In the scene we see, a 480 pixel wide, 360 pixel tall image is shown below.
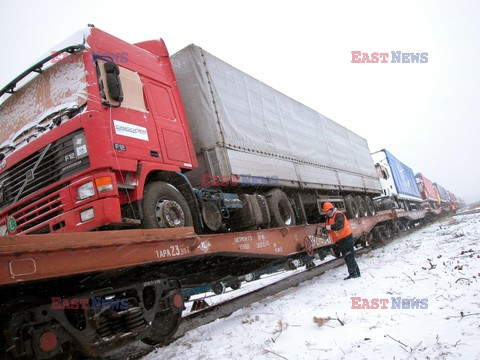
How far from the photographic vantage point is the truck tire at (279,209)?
6.64 m

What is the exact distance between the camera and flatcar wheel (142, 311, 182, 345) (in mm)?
3701

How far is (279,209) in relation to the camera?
7062mm

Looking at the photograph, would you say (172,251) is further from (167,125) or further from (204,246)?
(167,125)

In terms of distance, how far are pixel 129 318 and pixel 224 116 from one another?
148 inches

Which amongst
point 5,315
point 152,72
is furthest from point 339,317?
point 152,72

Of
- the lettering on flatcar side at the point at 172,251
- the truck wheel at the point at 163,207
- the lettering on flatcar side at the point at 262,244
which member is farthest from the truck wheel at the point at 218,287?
the lettering on flatcar side at the point at 172,251

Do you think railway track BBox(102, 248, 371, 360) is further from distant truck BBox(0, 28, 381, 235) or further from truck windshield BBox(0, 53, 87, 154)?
truck windshield BBox(0, 53, 87, 154)

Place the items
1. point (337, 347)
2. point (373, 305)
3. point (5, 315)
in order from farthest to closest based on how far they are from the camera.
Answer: point (373, 305) → point (337, 347) → point (5, 315)

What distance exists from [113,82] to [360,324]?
3.70 m

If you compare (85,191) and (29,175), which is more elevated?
(29,175)

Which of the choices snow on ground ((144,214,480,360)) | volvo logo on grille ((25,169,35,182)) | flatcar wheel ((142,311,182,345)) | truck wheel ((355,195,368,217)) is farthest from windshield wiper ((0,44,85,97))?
truck wheel ((355,195,368,217))

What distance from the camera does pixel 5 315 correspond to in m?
2.63

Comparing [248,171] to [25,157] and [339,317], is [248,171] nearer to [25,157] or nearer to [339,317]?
[339,317]
